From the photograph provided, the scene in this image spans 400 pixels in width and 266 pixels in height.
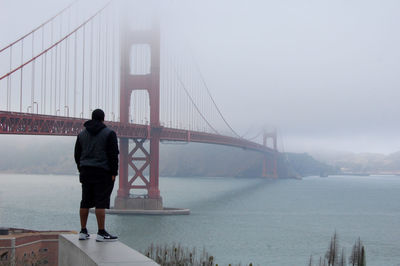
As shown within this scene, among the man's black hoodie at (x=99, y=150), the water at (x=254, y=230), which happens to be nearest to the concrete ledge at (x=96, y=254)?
the man's black hoodie at (x=99, y=150)

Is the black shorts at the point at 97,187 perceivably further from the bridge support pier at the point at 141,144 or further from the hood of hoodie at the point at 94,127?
the bridge support pier at the point at 141,144

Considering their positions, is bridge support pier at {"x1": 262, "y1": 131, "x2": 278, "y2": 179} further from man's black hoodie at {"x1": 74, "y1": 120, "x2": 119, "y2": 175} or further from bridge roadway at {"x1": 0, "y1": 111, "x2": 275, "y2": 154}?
man's black hoodie at {"x1": 74, "y1": 120, "x2": 119, "y2": 175}

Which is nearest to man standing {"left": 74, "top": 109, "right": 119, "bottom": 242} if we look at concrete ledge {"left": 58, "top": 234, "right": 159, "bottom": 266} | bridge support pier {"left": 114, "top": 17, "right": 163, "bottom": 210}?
concrete ledge {"left": 58, "top": 234, "right": 159, "bottom": 266}

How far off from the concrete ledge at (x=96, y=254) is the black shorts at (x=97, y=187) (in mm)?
541

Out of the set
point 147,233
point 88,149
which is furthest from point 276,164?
point 88,149

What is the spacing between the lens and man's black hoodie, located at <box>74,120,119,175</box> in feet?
25.7

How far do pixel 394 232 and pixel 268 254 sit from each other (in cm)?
1964

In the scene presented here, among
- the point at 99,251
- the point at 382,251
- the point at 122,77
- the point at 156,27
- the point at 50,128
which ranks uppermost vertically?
the point at 156,27

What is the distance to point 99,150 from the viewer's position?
25.7ft

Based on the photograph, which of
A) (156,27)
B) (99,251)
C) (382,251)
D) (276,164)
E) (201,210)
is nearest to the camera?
(99,251)

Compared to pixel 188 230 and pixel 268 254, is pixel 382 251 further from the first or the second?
pixel 188 230

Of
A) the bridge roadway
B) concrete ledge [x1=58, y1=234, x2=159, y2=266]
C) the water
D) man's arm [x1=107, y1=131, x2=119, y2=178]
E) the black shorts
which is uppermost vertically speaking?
the bridge roadway

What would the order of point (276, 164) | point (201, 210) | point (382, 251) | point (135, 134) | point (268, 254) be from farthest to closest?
1. point (276, 164)
2. point (201, 210)
3. point (135, 134)
4. point (382, 251)
5. point (268, 254)

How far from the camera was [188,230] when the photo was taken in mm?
44281
